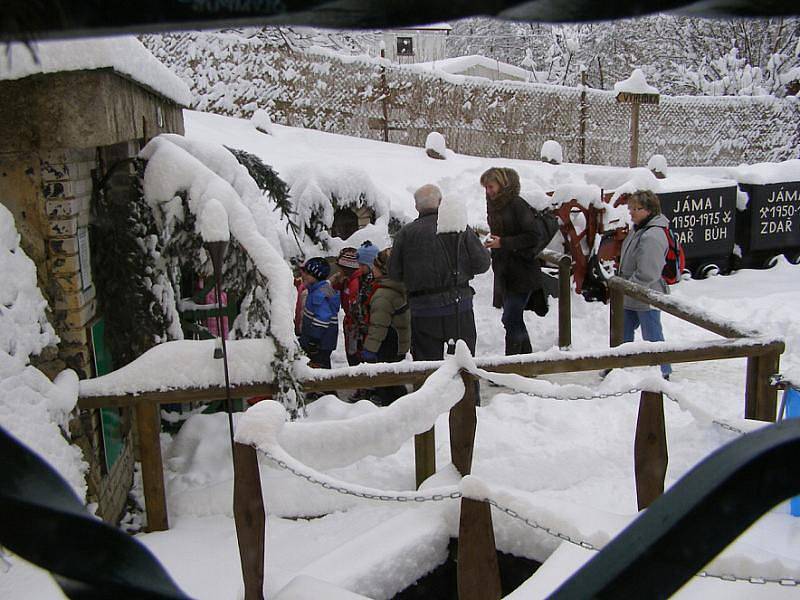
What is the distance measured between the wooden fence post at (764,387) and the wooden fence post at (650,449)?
1436 millimetres

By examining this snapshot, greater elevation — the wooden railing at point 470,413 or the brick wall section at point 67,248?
the brick wall section at point 67,248

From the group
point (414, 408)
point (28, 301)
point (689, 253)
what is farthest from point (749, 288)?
point (28, 301)

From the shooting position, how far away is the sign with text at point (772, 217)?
11.0 metres

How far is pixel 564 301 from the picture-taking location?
7.35 m

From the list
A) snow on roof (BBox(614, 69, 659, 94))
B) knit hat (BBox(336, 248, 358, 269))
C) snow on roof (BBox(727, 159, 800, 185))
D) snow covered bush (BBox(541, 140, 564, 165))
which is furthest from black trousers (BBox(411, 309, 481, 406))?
snow covered bush (BBox(541, 140, 564, 165))

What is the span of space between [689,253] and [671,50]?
66.6ft

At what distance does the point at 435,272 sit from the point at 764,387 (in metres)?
2.14

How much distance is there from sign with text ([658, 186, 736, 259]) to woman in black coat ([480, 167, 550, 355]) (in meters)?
4.64

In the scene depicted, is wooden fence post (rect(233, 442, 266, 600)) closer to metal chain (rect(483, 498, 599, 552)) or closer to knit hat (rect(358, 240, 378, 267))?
metal chain (rect(483, 498, 599, 552))

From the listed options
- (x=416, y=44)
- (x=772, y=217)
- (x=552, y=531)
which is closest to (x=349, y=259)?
(x=552, y=531)

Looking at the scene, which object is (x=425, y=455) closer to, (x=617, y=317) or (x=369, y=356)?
(x=369, y=356)

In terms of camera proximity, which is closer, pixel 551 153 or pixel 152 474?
pixel 152 474

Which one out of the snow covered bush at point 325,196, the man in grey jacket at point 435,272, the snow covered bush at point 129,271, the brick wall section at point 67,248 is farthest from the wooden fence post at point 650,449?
the snow covered bush at point 325,196

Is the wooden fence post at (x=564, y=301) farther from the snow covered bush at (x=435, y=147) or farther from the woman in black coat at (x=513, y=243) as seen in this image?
the snow covered bush at (x=435, y=147)
